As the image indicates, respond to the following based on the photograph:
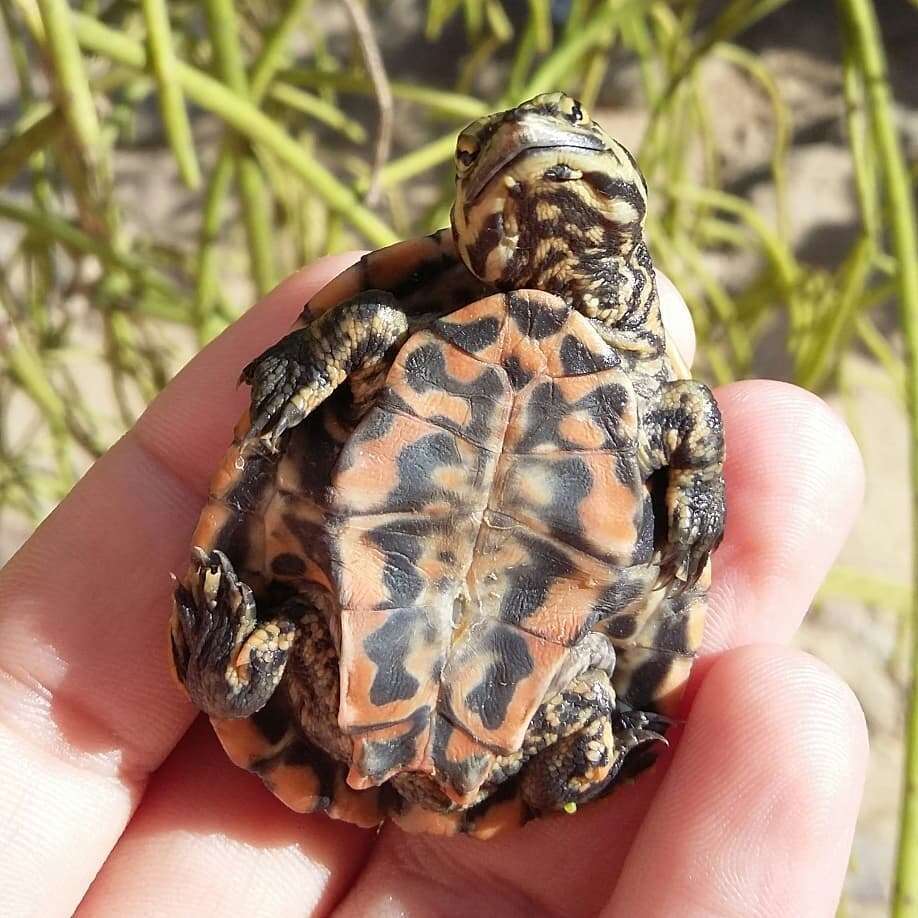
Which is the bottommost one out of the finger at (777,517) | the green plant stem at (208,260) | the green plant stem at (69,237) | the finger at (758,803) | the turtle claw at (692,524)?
the finger at (758,803)

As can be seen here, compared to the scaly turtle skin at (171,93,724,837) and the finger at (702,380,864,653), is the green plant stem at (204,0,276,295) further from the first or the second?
the finger at (702,380,864,653)

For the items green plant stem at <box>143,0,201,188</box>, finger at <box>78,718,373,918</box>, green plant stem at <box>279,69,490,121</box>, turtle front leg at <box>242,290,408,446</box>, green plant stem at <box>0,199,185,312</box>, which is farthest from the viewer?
green plant stem at <box>279,69,490,121</box>

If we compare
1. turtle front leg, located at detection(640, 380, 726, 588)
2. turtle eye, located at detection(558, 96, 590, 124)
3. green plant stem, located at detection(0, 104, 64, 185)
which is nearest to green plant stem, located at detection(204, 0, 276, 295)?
green plant stem, located at detection(0, 104, 64, 185)

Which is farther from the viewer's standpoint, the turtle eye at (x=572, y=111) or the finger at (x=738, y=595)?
the finger at (x=738, y=595)

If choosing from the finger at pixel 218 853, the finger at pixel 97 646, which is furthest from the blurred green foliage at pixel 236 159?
the finger at pixel 218 853

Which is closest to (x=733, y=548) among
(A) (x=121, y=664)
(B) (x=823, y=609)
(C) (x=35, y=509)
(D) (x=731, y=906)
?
(D) (x=731, y=906)

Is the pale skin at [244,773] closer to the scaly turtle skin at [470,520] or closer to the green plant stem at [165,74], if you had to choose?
the scaly turtle skin at [470,520]

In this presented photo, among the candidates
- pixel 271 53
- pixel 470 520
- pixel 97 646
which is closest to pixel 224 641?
pixel 97 646

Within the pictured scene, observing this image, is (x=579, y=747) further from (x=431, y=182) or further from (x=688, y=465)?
(x=431, y=182)
